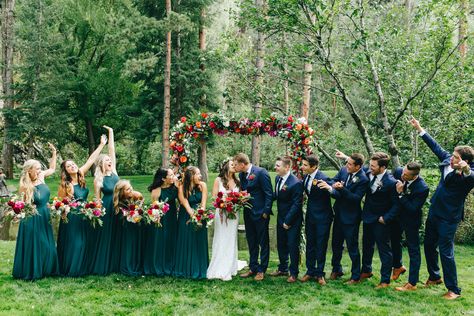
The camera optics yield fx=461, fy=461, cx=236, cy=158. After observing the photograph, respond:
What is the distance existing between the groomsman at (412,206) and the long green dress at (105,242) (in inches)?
176

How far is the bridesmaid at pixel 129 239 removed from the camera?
7.29 m

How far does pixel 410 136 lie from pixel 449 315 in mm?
6190

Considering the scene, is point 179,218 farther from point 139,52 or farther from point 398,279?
point 139,52

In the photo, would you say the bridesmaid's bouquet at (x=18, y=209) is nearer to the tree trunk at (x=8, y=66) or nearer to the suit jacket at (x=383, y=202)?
the suit jacket at (x=383, y=202)

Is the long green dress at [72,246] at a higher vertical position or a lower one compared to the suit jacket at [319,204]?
lower

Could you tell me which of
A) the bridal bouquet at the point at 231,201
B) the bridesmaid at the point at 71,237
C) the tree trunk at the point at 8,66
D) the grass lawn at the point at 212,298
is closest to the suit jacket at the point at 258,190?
the bridal bouquet at the point at 231,201

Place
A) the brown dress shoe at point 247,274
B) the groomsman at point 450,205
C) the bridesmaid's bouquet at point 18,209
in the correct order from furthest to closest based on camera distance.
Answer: the brown dress shoe at point 247,274 → the bridesmaid's bouquet at point 18,209 → the groomsman at point 450,205

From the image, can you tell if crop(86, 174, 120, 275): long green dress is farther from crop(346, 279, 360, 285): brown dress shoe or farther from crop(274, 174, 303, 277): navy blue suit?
crop(346, 279, 360, 285): brown dress shoe

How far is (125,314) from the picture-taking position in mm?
5816

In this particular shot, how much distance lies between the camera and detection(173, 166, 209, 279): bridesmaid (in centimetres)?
743

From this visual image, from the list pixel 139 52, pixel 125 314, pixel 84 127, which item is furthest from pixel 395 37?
pixel 84 127

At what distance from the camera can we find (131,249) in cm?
752

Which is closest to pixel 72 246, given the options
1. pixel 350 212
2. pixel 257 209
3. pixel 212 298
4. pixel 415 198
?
pixel 212 298

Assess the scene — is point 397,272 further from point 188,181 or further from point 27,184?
point 27,184
